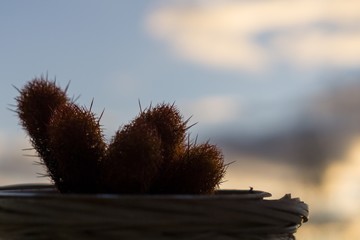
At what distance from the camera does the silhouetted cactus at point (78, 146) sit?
0.37 metres

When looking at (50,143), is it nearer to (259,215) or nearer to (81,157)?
(81,157)

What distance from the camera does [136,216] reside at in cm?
33

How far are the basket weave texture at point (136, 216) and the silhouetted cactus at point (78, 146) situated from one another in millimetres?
39

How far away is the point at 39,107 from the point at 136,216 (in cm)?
13

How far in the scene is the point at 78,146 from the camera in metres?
0.38

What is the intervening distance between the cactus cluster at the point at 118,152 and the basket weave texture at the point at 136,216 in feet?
0.11

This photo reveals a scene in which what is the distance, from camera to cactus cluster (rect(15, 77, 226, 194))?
360mm

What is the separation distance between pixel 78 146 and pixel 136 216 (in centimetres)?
7

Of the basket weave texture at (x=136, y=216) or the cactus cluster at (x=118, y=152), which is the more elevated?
the cactus cluster at (x=118, y=152)

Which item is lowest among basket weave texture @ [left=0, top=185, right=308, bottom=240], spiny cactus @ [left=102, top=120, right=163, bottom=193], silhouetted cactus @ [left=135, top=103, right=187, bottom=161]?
basket weave texture @ [left=0, top=185, right=308, bottom=240]

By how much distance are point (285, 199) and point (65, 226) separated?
0.13 meters

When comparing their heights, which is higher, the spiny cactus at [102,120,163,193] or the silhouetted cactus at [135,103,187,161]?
the silhouetted cactus at [135,103,187,161]

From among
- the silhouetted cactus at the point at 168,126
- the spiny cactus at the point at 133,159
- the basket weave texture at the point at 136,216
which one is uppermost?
the silhouetted cactus at the point at 168,126

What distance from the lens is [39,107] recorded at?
425 millimetres
